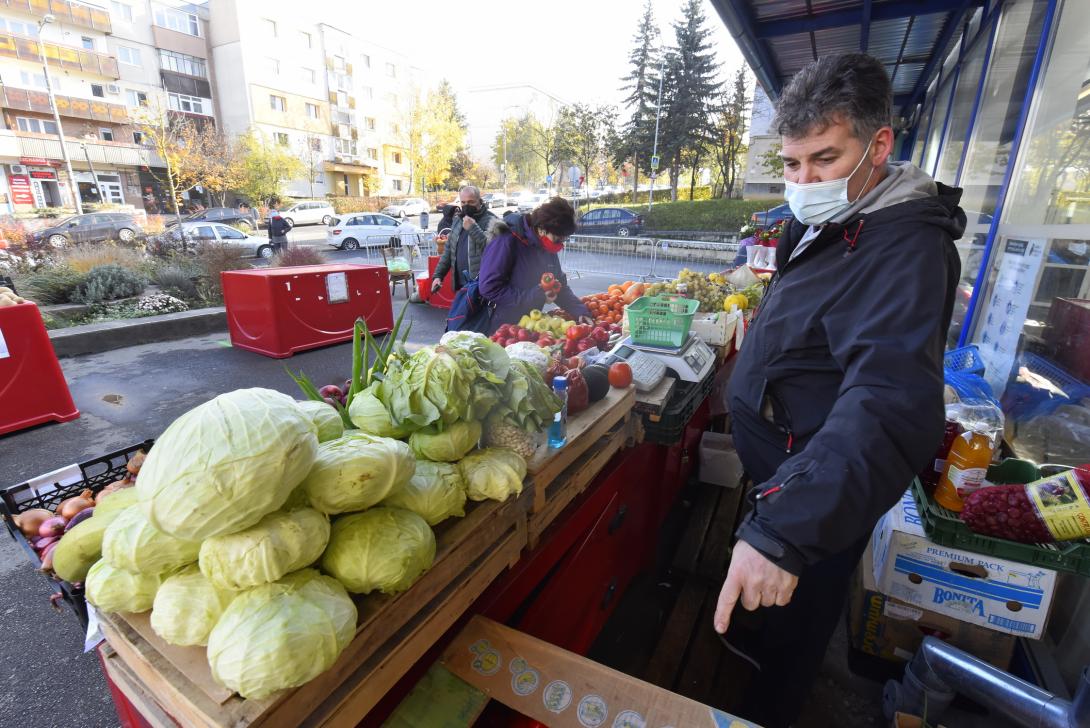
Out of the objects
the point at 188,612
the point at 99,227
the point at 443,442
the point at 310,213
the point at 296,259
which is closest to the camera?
the point at 188,612

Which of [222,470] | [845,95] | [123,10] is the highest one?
[123,10]

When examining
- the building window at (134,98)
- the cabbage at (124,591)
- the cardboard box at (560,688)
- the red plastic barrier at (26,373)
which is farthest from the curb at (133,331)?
the building window at (134,98)

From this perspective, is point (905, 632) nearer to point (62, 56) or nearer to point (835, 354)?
point (835, 354)

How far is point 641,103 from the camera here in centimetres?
3825

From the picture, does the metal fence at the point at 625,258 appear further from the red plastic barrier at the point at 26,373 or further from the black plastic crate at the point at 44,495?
the black plastic crate at the point at 44,495

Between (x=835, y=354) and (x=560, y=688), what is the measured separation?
1211 millimetres

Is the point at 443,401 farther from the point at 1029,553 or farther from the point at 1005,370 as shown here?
the point at 1005,370

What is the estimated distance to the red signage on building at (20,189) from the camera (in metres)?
30.0

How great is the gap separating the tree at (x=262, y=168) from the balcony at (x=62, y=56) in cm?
1117

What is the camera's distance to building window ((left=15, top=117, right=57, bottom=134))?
32.5m

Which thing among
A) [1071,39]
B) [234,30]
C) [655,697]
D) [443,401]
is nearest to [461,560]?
[443,401]

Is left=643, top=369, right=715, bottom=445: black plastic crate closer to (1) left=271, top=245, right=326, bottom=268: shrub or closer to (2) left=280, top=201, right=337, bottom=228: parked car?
(1) left=271, top=245, right=326, bottom=268: shrub

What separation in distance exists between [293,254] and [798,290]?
12.2 m

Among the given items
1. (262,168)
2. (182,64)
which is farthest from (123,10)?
(262,168)
